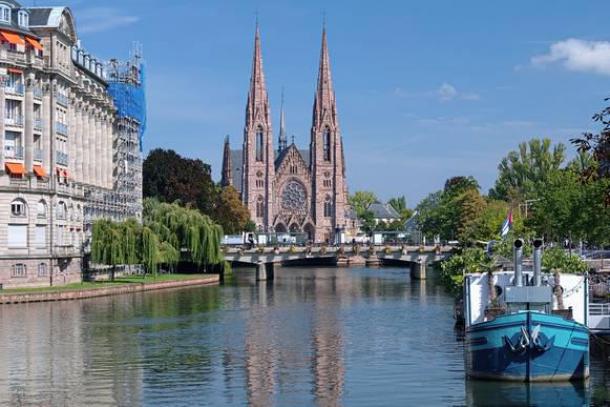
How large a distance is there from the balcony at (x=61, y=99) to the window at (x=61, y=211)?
29.9 feet

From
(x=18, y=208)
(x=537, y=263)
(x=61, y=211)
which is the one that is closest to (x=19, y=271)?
(x=18, y=208)

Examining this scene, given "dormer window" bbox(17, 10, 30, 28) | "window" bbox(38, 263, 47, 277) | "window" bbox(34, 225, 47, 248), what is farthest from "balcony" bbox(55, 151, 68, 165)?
"dormer window" bbox(17, 10, 30, 28)

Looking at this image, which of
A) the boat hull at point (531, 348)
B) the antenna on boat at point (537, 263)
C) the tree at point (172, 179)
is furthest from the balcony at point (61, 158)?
the antenna on boat at point (537, 263)

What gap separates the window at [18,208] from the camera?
278ft

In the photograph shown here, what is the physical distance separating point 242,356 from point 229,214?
4860 inches

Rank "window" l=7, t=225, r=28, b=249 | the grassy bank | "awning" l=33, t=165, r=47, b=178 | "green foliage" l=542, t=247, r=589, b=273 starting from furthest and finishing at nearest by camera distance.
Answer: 1. "awning" l=33, t=165, r=47, b=178
2. "window" l=7, t=225, r=28, b=249
3. the grassy bank
4. "green foliage" l=542, t=247, r=589, b=273

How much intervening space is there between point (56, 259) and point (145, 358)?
3996 cm

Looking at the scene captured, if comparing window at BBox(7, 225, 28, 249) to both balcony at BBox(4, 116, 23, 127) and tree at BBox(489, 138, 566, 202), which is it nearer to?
balcony at BBox(4, 116, 23, 127)

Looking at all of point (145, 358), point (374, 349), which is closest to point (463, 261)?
point (374, 349)

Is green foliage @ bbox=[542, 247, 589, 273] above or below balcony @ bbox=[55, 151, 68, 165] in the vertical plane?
below

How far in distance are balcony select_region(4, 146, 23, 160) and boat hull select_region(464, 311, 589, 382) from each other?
2226 inches

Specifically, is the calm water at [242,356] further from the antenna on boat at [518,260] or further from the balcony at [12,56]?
the balcony at [12,56]

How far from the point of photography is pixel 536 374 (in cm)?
3978

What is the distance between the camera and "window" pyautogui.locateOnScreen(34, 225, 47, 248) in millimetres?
86688
